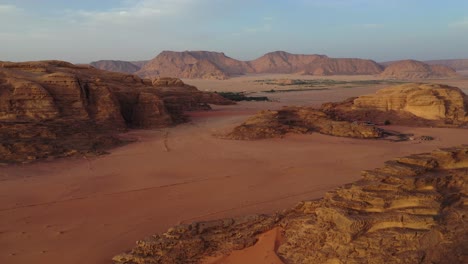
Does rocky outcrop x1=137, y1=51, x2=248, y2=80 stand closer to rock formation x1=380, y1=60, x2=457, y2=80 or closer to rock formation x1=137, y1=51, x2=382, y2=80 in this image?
rock formation x1=137, y1=51, x2=382, y2=80

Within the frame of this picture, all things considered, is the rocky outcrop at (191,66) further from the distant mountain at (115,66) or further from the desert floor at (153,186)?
the desert floor at (153,186)

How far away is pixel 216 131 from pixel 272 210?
406 inches

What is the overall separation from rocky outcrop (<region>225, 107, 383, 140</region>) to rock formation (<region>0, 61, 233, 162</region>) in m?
4.44

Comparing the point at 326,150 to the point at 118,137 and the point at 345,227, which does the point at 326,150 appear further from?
the point at 345,227

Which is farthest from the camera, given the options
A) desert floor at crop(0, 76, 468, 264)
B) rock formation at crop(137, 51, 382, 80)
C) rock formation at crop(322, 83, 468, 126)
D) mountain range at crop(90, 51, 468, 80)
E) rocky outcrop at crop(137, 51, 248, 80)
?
rock formation at crop(137, 51, 382, 80)

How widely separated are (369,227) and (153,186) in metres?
6.03

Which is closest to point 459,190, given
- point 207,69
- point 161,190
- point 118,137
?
point 161,190

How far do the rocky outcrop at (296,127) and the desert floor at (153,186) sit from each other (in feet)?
2.58

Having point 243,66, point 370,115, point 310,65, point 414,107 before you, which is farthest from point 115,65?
point 414,107

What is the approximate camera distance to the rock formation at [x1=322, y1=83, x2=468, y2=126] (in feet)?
66.3

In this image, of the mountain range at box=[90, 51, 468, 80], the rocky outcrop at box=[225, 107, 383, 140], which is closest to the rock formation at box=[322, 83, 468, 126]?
the rocky outcrop at box=[225, 107, 383, 140]

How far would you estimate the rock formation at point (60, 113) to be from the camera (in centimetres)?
1294

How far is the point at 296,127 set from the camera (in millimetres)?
17594

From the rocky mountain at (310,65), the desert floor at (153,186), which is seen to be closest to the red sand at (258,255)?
the desert floor at (153,186)
